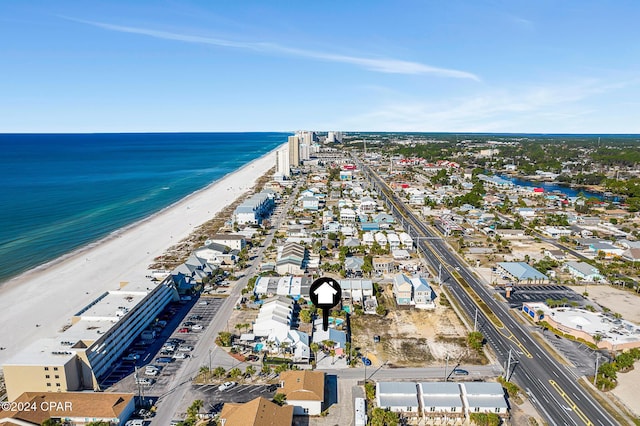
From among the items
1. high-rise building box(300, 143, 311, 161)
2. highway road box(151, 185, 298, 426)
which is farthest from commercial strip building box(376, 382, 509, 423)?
high-rise building box(300, 143, 311, 161)

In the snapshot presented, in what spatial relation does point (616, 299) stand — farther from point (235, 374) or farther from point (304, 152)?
point (304, 152)

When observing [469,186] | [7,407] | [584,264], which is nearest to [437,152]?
[469,186]

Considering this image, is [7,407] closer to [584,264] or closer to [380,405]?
[380,405]

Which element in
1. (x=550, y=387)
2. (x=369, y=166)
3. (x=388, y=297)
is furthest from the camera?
(x=369, y=166)

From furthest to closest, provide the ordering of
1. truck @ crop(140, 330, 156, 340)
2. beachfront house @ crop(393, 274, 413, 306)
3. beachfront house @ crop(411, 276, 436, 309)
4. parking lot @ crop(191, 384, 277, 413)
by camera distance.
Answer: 1. beachfront house @ crop(393, 274, 413, 306)
2. beachfront house @ crop(411, 276, 436, 309)
3. truck @ crop(140, 330, 156, 340)
4. parking lot @ crop(191, 384, 277, 413)

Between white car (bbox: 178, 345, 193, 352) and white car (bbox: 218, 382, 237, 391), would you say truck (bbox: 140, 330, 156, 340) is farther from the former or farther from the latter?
white car (bbox: 218, 382, 237, 391)

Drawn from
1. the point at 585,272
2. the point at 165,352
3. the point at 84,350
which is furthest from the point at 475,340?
the point at 84,350
